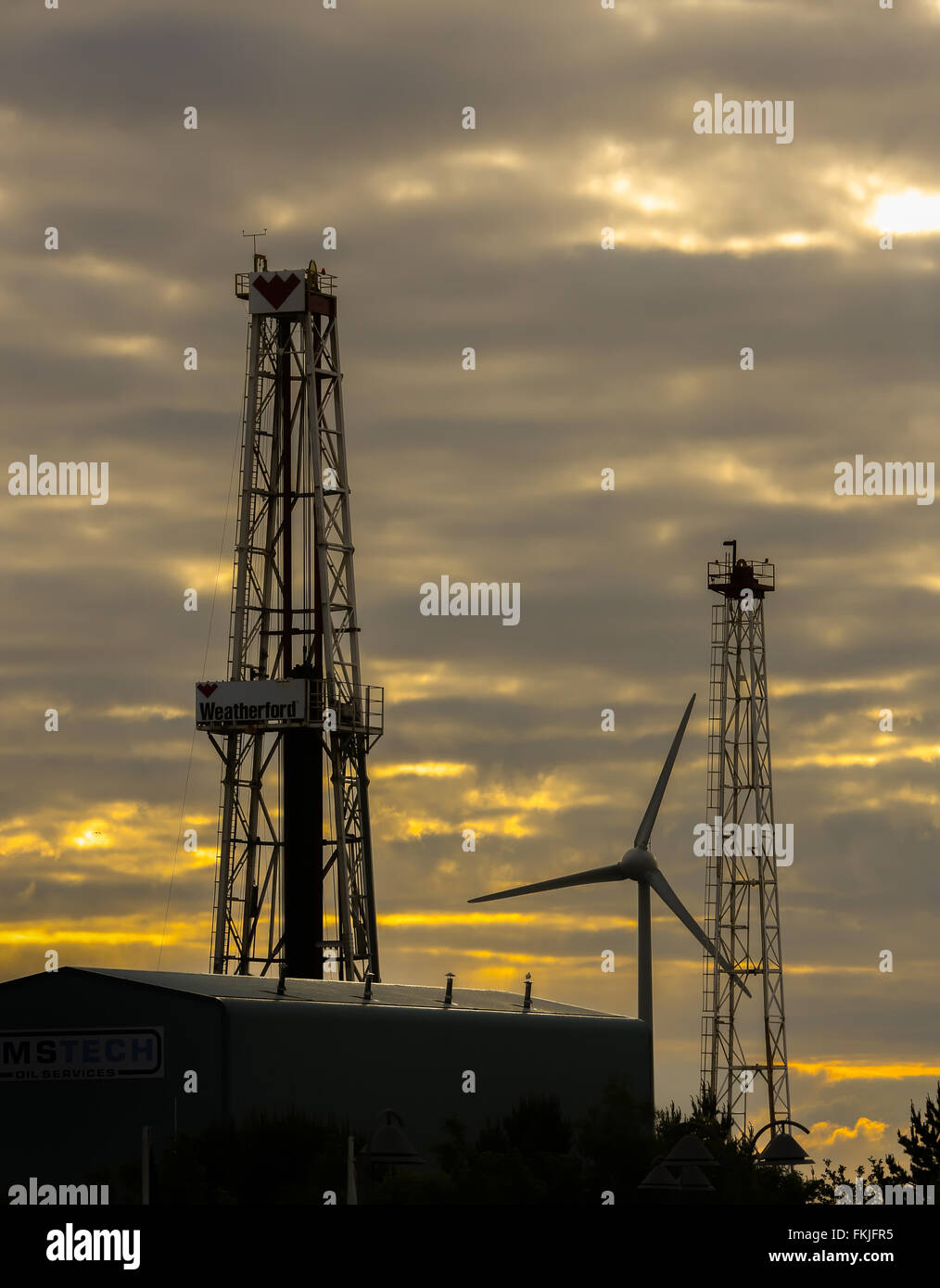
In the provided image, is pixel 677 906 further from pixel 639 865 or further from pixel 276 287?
pixel 276 287

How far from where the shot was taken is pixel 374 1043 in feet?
300

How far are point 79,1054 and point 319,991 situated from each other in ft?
38.1

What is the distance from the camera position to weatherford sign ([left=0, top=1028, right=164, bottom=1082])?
84.4m

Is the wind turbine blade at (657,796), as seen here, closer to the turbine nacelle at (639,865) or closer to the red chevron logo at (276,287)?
the turbine nacelle at (639,865)

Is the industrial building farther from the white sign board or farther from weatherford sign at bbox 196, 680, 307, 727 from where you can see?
the white sign board

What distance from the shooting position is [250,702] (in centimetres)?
11969

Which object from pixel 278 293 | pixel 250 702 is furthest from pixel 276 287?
pixel 250 702

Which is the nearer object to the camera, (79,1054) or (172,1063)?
(172,1063)

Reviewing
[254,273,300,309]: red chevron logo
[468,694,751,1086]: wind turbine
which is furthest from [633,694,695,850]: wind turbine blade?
[254,273,300,309]: red chevron logo

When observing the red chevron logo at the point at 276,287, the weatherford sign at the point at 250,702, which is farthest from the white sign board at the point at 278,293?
the weatherford sign at the point at 250,702

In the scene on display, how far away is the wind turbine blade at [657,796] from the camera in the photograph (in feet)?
400
